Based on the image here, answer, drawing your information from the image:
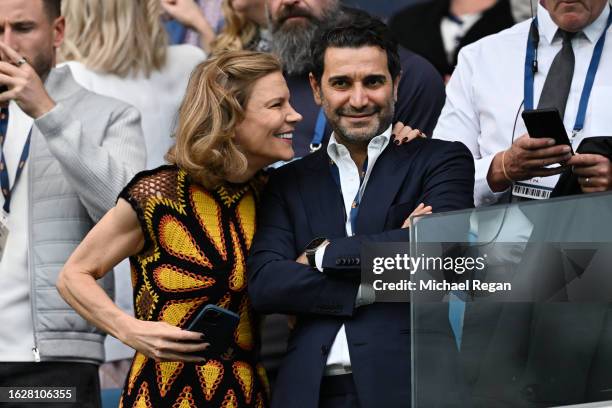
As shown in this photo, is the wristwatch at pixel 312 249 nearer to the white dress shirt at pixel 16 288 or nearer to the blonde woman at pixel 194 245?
the blonde woman at pixel 194 245

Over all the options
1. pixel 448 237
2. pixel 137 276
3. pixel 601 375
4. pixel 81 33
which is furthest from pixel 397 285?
pixel 81 33

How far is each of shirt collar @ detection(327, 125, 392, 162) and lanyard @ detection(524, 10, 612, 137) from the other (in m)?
0.57

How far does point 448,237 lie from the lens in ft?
13.3

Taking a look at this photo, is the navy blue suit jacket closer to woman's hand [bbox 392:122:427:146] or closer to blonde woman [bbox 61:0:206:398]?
woman's hand [bbox 392:122:427:146]

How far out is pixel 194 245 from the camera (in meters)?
5.09

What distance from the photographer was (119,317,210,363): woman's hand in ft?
15.8

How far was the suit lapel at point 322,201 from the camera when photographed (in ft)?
16.7

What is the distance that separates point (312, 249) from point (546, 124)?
2.93 feet

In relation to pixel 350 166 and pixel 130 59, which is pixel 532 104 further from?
pixel 130 59

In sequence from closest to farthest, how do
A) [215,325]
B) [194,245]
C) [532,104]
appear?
[215,325] → [194,245] → [532,104]

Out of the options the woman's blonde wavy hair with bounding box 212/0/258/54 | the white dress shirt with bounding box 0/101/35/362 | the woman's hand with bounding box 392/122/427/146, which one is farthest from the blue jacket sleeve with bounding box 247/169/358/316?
the woman's blonde wavy hair with bounding box 212/0/258/54

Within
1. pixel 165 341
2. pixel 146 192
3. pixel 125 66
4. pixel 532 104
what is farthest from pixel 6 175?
pixel 532 104

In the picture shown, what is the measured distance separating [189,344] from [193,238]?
43 cm

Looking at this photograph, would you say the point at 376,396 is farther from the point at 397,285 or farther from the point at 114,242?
the point at 114,242
